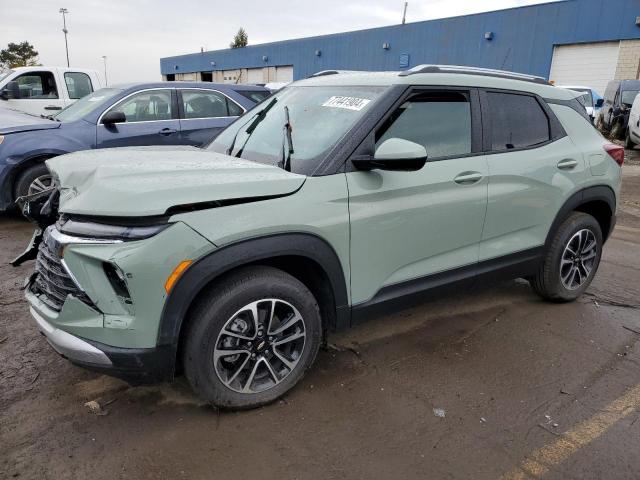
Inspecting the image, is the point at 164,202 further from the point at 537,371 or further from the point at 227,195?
the point at 537,371

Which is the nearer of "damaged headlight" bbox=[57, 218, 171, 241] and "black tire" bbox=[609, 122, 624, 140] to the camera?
"damaged headlight" bbox=[57, 218, 171, 241]

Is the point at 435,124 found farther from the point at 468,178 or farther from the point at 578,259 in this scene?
the point at 578,259

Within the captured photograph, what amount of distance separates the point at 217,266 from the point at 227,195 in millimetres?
336

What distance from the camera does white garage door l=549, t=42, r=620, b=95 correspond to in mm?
19328

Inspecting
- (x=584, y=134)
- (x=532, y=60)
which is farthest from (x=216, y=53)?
(x=584, y=134)

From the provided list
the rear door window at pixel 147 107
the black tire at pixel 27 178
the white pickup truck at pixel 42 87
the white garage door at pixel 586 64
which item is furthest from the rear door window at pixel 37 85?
the white garage door at pixel 586 64

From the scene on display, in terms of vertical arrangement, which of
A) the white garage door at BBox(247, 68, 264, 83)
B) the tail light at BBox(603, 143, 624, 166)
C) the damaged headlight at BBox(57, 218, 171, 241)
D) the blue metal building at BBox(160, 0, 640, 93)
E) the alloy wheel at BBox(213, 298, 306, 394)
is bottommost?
the alloy wheel at BBox(213, 298, 306, 394)

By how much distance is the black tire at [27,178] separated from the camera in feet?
19.3

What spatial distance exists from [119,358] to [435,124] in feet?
7.33

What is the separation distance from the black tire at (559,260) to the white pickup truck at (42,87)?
910cm

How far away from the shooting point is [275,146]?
3012 millimetres

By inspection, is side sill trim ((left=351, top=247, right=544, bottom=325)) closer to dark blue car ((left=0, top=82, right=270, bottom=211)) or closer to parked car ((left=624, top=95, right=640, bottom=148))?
dark blue car ((left=0, top=82, right=270, bottom=211))

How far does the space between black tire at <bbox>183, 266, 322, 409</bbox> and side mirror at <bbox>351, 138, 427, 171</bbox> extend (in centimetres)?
78

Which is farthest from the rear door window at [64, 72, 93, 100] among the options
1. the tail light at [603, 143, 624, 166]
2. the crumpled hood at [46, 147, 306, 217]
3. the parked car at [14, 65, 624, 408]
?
the tail light at [603, 143, 624, 166]
